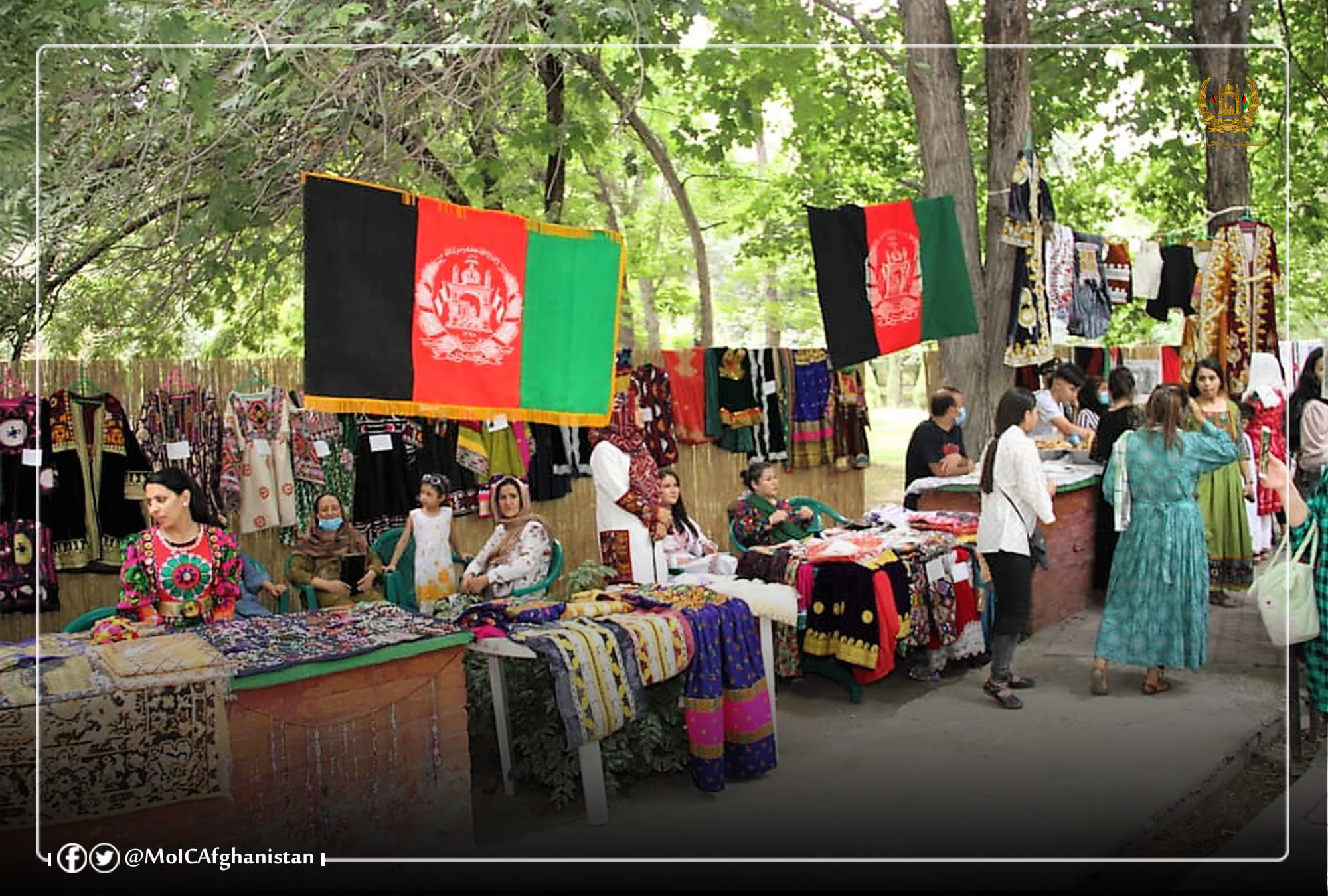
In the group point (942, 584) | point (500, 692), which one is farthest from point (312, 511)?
point (942, 584)

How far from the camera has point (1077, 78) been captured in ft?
39.6

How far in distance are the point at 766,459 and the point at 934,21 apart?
3866 millimetres

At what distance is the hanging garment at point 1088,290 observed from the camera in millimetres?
9195

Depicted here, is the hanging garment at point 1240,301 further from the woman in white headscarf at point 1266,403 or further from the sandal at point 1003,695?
the sandal at point 1003,695

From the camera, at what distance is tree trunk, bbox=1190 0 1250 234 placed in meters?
10.7

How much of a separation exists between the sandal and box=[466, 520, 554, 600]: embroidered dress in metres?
2.50

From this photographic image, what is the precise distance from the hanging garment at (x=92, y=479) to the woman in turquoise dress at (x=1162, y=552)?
5892mm

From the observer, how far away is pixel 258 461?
8.33 meters

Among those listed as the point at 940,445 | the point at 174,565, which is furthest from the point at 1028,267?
the point at 174,565

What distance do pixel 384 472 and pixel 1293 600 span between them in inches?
231

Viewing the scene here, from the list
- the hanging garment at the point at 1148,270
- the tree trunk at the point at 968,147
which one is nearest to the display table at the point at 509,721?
the tree trunk at the point at 968,147

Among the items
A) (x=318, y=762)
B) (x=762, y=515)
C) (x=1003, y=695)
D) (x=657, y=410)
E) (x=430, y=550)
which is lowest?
(x=1003, y=695)

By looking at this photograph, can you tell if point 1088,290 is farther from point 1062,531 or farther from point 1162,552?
point 1162,552

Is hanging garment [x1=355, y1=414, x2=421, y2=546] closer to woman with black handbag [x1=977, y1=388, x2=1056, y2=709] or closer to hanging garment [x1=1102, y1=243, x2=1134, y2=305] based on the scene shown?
woman with black handbag [x1=977, y1=388, x2=1056, y2=709]
